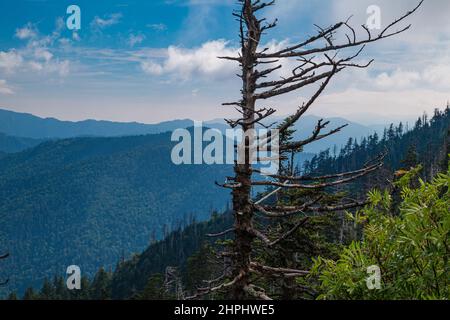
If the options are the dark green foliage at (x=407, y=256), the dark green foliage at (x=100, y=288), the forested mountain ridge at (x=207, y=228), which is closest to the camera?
the dark green foliage at (x=407, y=256)

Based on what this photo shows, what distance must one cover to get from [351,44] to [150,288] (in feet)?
172

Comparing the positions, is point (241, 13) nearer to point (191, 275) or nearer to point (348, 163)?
point (191, 275)

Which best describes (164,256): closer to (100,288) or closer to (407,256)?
(100,288)

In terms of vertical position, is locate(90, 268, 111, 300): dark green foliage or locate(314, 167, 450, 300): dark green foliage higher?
locate(314, 167, 450, 300): dark green foliage

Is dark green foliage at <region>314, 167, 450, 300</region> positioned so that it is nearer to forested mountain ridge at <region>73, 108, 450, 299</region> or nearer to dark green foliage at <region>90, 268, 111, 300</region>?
dark green foliage at <region>90, 268, 111, 300</region>

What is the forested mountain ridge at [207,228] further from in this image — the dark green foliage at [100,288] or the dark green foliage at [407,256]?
the dark green foliage at [407,256]

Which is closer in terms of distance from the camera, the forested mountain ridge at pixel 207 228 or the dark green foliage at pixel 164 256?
the dark green foliage at pixel 164 256

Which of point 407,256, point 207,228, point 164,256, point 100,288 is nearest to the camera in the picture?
point 407,256

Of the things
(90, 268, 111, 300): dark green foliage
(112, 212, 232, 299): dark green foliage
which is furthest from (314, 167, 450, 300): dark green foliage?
(112, 212, 232, 299): dark green foliage

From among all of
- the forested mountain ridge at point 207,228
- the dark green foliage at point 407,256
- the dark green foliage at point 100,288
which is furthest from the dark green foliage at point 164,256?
the dark green foliage at point 407,256

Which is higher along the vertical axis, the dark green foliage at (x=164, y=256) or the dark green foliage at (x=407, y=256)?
the dark green foliage at (x=407, y=256)

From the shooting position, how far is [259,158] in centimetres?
783

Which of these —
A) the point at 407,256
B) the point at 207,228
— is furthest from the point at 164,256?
the point at 407,256
